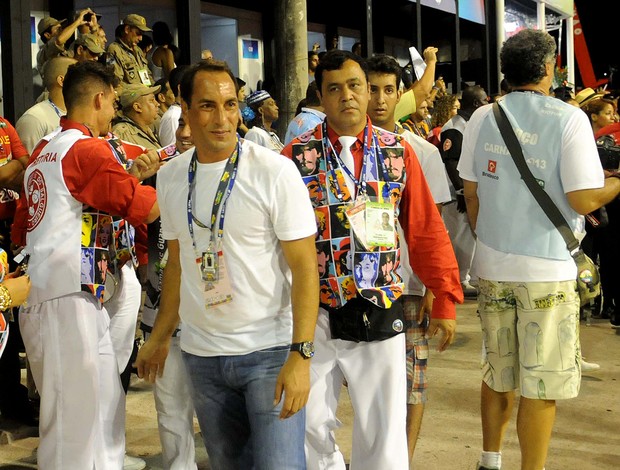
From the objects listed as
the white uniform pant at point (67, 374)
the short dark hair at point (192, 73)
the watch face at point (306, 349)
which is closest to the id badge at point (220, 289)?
the watch face at point (306, 349)

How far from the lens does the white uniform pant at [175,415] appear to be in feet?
14.9

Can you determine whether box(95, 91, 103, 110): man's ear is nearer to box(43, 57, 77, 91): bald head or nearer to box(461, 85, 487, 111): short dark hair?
box(43, 57, 77, 91): bald head

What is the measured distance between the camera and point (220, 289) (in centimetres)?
299

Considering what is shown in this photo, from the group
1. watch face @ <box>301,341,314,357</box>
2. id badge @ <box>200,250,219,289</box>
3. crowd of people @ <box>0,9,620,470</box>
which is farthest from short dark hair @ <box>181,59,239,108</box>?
watch face @ <box>301,341,314,357</box>

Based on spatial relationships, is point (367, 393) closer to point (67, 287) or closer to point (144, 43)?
point (67, 287)

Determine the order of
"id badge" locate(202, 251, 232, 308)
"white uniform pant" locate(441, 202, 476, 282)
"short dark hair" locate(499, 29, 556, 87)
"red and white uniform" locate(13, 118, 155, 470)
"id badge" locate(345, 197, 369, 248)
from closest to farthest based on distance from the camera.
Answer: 1. "id badge" locate(202, 251, 232, 308)
2. "id badge" locate(345, 197, 369, 248)
3. "red and white uniform" locate(13, 118, 155, 470)
4. "short dark hair" locate(499, 29, 556, 87)
5. "white uniform pant" locate(441, 202, 476, 282)

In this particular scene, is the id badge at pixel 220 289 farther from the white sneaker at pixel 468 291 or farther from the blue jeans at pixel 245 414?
the white sneaker at pixel 468 291

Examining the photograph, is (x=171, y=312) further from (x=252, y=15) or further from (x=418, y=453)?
(x=252, y=15)

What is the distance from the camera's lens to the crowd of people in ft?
9.83

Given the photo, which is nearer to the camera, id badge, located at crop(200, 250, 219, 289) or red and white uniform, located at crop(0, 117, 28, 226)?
id badge, located at crop(200, 250, 219, 289)

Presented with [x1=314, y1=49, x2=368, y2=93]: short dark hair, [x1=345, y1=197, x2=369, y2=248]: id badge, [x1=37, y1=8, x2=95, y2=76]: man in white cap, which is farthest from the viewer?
[x1=37, y1=8, x2=95, y2=76]: man in white cap

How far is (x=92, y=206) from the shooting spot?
409 cm

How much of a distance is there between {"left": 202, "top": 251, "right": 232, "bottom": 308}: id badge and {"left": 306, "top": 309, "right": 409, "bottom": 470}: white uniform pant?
791 mm

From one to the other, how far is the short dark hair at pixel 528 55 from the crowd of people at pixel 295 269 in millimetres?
11
